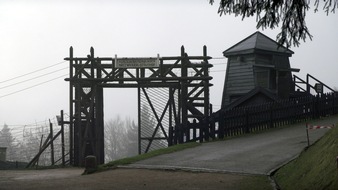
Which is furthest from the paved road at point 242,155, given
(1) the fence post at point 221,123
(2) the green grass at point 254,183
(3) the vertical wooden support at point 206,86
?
(3) the vertical wooden support at point 206,86

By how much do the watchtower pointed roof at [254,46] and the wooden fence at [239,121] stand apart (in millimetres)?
6624

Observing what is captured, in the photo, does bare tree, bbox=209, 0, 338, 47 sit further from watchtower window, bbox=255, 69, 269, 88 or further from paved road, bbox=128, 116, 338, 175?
watchtower window, bbox=255, 69, 269, 88

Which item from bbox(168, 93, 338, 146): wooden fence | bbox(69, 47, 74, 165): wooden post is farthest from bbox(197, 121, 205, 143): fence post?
bbox(69, 47, 74, 165): wooden post

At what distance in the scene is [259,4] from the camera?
7.95 metres

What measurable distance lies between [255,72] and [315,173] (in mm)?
21816

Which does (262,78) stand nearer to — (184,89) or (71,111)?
(184,89)

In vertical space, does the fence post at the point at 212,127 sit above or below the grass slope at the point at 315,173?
above

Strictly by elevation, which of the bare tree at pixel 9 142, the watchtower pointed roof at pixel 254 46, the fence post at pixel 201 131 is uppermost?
the watchtower pointed roof at pixel 254 46

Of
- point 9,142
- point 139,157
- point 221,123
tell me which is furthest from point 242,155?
point 9,142

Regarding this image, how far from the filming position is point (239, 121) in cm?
2188

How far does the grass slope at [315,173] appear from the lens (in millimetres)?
7843

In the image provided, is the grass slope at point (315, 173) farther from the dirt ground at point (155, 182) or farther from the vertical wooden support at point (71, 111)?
the vertical wooden support at point (71, 111)

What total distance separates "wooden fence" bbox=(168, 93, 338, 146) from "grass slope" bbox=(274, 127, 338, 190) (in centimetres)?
985

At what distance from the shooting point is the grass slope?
784cm
